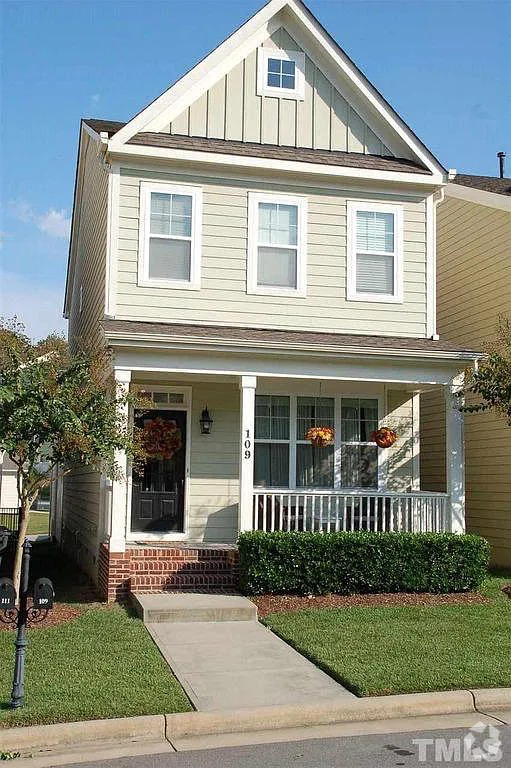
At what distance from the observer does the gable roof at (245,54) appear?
13789 mm

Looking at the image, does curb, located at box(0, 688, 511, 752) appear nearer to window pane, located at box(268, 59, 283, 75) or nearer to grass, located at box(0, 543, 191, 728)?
grass, located at box(0, 543, 191, 728)

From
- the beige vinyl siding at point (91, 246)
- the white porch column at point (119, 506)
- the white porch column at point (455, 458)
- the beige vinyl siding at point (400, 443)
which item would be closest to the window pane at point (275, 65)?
the beige vinyl siding at point (91, 246)

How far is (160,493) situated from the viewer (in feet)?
45.4

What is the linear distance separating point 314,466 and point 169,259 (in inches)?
168

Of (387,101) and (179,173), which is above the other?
(387,101)

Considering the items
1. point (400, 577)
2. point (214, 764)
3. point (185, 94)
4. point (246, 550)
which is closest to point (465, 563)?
point (400, 577)

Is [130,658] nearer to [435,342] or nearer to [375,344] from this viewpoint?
[375,344]

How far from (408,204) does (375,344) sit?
302 centimetres

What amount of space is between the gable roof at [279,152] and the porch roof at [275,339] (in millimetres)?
2914

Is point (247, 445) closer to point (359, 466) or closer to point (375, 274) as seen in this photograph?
point (359, 466)

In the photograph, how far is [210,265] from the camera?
13.7 metres

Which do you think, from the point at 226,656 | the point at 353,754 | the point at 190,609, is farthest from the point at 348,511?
the point at 353,754

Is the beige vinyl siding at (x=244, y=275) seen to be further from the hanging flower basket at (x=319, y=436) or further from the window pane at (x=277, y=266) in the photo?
the hanging flower basket at (x=319, y=436)

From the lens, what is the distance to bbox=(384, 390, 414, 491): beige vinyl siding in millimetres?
14547
